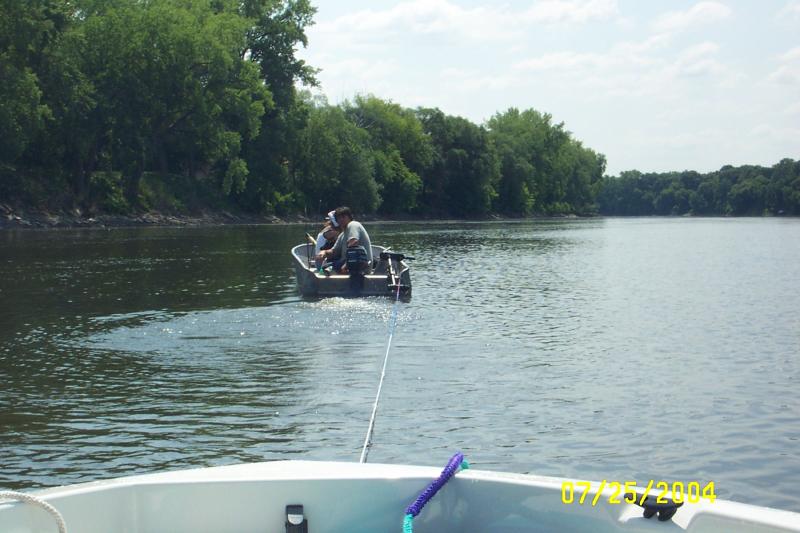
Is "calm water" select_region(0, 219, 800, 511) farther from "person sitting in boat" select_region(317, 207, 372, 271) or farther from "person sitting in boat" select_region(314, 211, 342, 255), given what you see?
"person sitting in boat" select_region(314, 211, 342, 255)

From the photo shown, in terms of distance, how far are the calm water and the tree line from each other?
3438 cm

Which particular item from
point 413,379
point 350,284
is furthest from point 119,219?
point 413,379

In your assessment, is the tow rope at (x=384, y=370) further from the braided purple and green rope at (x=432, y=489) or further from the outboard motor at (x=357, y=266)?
the braided purple and green rope at (x=432, y=489)

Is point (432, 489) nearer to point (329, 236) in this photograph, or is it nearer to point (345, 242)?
point (345, 242)

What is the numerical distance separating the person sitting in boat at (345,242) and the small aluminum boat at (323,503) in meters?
14.2

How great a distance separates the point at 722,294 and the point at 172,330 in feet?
42.1

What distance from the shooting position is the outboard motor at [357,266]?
18.0 m

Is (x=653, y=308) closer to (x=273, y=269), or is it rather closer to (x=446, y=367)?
(x=446, y=367)

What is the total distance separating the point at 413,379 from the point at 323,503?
280 inches

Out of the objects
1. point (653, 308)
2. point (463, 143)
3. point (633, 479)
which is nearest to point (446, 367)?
point (633, 479)

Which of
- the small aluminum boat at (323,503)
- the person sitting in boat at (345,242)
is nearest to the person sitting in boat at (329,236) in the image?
the person sitting in boat at (345,242)

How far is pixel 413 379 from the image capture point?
10930 millimetres
